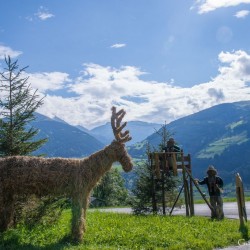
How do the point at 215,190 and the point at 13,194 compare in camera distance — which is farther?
the point at 215,190

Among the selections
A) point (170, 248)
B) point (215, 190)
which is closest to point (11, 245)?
point (170, 248)

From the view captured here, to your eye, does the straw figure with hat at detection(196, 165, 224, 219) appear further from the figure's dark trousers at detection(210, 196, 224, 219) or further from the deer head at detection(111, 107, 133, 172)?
the deer head at detection(111, 107, 133, 172)

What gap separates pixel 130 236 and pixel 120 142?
3.02 metres

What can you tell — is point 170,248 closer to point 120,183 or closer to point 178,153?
point 178,153

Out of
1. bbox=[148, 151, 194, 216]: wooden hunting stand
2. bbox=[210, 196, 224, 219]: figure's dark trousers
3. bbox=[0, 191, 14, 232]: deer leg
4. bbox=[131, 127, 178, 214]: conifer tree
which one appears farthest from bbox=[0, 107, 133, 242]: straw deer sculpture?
bbox=[131, 127, 178, 214]: conifer tree

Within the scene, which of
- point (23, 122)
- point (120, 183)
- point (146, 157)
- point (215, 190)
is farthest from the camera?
point (120, 183)

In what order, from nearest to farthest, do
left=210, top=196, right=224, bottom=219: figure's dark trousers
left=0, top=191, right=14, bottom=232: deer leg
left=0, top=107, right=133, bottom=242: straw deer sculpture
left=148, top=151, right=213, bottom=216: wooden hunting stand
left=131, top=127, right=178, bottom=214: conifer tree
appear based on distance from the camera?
left=0, top=107, right=133, bottom=242: straw deer sculpture → left=0, top=191, right=14, bottom=232: deer leg → left=210, top=196, right=224, bottom=219: figure's dark trousers → left=148, top=151, right=213, bottom=216: wooden hunting stand → left=131, top=127, right=178, bottom=214: conifer tree

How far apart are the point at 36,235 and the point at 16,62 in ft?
21.7

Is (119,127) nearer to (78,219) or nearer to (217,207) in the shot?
(78,219)

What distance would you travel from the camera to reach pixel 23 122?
1486 centimetres

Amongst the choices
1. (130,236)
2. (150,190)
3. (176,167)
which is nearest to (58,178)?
(130,236)

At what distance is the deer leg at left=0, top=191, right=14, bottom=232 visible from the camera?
42.1ft

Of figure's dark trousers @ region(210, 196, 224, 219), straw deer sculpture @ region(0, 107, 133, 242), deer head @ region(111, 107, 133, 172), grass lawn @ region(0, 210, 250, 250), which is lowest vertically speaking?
grass lawn @ region(0, 210, 250, 250)

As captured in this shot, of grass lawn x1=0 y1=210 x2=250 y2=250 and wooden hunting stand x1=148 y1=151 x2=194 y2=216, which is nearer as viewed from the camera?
grass lawn x1=0 y1=210 x2=250 y2=250
